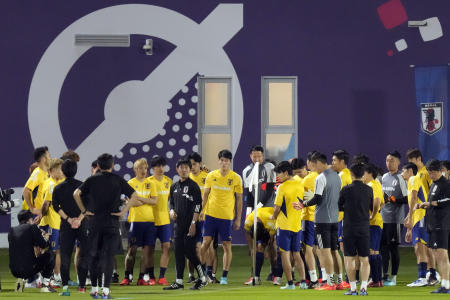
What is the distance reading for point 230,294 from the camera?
12.6 metres

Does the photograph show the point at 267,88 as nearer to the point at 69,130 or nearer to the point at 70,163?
the point at 69,130

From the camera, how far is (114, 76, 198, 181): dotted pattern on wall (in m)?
20.3

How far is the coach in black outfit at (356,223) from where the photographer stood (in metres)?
12.4

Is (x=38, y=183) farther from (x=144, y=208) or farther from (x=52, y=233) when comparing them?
(x=144, y=208)

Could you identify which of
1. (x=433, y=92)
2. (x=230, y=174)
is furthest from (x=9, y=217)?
(x=433, y=92)

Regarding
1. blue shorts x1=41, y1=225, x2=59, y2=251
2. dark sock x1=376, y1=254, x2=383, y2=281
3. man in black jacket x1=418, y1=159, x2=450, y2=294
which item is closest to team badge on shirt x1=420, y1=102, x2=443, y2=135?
dark sock x1=376, y1=254, x2=383, y2=281

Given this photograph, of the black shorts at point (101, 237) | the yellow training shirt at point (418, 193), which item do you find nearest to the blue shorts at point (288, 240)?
Result: the yellow training shirt at point (418, 193)

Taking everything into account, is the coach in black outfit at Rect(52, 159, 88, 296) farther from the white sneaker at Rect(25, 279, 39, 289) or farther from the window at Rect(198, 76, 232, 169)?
the window at Rect(198, 76, 232, 169)

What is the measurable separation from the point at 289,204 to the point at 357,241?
1178mm

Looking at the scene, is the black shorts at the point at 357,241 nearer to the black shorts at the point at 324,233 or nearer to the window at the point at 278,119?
the black shorts at the point at 324,233

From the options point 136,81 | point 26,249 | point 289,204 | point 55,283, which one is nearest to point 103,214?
point 26,249

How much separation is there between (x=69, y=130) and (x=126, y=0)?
114 inches

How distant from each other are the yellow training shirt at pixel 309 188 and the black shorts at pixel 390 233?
1.31 meters

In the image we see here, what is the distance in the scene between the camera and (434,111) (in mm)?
19938
